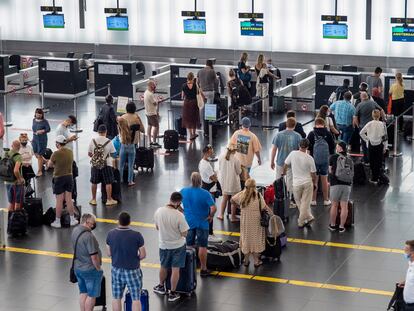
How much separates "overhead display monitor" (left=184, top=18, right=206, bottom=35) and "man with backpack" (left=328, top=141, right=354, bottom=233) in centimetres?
1716

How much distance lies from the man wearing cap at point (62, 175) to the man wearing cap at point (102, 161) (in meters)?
1.09

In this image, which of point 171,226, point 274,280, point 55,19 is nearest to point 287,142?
point 274,280

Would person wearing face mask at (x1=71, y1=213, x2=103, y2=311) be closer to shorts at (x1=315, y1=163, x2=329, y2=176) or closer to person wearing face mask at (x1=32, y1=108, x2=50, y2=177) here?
shorts at (x1=315, y1=163, x2=329, y2=176)

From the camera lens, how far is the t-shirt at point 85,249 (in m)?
13.9

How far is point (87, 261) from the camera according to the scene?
1402 centimetres

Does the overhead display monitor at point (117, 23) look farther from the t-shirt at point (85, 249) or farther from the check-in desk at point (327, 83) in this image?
the t-shirt at point (85, 249)

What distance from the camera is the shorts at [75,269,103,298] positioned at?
14.1m

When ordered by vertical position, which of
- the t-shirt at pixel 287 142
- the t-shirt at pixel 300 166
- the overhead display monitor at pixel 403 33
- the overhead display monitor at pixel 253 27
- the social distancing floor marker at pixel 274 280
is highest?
the overhead display monitor at pixel 253 27

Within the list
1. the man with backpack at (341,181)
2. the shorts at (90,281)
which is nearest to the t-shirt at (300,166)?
the man with backpack at (341,181)

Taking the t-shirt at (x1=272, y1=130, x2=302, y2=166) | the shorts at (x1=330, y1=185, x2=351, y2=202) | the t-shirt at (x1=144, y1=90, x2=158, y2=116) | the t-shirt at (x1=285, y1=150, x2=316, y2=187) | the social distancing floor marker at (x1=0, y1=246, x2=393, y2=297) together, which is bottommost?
the social distancing floor marker at (x1=0, y1=246, x2=393, y2=297)

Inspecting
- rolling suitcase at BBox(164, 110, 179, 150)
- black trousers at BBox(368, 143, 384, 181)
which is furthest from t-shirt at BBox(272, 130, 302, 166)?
rolling suitcase at BBox(164, 110, 179, 150)

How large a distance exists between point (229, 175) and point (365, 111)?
18.3 ft

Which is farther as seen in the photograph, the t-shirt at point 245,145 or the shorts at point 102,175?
the shorts at point 102,175

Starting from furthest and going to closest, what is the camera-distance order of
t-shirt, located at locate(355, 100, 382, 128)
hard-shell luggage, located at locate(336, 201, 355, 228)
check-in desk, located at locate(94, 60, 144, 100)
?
check-in desk, located at locate(94, 60, 144, 100), t-shirt, located at locate(355, 100, 382, 128), hard-shell luggage, located at locate(336, 201, 355, 228)
